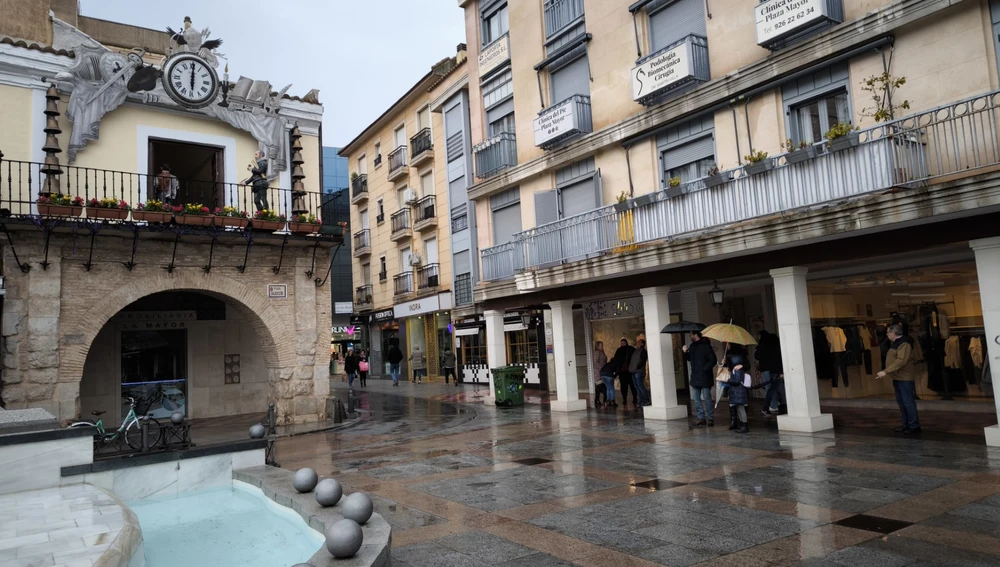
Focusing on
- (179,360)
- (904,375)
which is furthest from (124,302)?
(904,375)

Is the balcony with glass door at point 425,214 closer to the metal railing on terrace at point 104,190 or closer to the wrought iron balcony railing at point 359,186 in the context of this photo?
the wrought iron balcony railing at point 359,186

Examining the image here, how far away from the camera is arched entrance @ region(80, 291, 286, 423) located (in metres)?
17.0

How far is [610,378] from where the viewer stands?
55.3 feet

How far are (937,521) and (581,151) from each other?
13.2 meters

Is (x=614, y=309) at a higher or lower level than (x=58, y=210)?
lower

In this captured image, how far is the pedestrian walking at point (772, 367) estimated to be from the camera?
13.0 meters

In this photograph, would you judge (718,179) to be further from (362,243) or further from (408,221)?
(362,243)

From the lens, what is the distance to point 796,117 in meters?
13.3

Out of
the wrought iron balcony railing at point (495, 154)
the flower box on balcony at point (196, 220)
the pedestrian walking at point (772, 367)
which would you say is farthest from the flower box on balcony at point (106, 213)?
the pedestrian walking at point (772, 367)

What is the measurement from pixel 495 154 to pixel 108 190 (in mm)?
10836

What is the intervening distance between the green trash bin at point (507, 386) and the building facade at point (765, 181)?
109 cm

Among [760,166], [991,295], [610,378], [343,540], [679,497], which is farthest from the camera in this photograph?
[610,378]

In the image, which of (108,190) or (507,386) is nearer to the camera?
(108,190)

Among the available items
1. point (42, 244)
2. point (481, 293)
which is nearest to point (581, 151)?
point (481, 293)
